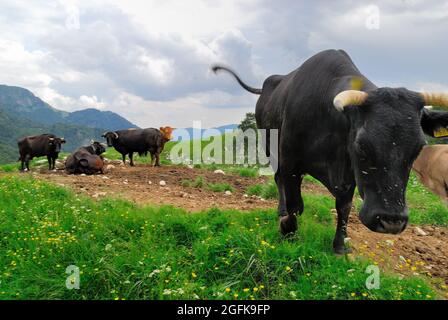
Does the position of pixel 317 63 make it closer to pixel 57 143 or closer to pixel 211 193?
pixel 211 193

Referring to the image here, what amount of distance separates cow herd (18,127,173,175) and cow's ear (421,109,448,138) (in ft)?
37.1

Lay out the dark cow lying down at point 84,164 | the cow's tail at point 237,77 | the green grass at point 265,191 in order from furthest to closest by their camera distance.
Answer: the dark cow lying down at point 84,164
the green grass at point 265,191
the cow's tail at point 237,77

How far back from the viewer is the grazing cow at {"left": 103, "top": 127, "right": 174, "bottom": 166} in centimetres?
1764

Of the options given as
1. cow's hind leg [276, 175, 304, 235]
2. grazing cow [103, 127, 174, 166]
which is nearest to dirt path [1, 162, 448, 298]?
cow's hind leg [276, 175, 304, 235]

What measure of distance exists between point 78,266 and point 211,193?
524 cm

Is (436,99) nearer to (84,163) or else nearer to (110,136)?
(84,163)

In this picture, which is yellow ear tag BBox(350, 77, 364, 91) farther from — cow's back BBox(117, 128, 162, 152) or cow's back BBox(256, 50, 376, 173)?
cow's back BBox(117, 128, 162, 152)

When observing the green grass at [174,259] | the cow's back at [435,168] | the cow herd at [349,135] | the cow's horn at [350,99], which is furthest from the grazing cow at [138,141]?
the cow's horn at [350,99]

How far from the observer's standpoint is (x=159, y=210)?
22.4ft

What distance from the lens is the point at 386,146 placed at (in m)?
3.44

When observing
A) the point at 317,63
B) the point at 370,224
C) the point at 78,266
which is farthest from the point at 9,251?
the point at 317,63

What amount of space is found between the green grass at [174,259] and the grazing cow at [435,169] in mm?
3453

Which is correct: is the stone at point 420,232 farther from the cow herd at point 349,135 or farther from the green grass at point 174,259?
the cow herd at point 349,135

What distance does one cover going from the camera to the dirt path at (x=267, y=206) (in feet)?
17.7
